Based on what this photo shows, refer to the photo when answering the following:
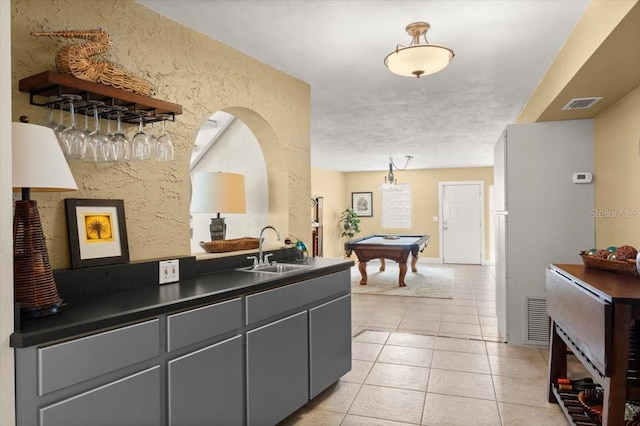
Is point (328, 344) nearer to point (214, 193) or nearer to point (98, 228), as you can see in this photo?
point (214, 193)

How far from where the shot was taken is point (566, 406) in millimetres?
2596

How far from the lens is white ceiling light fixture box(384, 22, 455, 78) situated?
8.26ft

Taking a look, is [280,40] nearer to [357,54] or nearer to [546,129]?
[357,54]

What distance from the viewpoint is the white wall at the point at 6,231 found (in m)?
1.32

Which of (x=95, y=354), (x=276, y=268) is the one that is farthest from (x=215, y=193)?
(x=95, y=354)

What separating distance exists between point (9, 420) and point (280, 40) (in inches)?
98.4

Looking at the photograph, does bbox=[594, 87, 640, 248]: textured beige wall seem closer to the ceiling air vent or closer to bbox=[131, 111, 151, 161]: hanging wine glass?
the ceiling air vent

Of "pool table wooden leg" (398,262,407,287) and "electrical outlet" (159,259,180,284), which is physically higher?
"electrical outlet" (159,259,180,284)

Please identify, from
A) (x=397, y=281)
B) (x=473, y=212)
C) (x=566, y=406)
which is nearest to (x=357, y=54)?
(x=566, y=406)

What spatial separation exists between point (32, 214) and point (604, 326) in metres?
2.39

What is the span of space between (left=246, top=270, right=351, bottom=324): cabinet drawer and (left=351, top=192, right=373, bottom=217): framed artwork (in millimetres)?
8276

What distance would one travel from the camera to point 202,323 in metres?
1.95

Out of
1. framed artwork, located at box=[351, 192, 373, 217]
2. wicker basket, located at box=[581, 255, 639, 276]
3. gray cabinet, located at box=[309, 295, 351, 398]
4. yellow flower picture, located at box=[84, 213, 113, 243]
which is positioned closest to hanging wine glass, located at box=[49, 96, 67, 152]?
yellow flower picture, located at box=[84, 213, 113, 243]

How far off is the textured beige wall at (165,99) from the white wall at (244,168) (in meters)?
0.14
